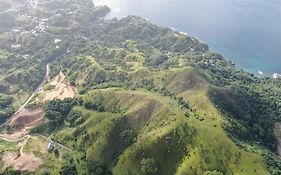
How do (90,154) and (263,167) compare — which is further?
(90,154)

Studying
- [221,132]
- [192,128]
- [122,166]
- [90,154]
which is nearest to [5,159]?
[90,154]

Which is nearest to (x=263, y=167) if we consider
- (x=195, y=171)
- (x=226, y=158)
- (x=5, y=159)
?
(x=226, y=158)

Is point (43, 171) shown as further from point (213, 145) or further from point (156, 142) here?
point (213, 145)

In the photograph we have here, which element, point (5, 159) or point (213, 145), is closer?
point (213, 145)

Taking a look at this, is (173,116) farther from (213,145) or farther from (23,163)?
(23,163)

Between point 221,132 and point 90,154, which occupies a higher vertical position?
point 221,132

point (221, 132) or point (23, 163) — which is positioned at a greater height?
point (221, 132)
